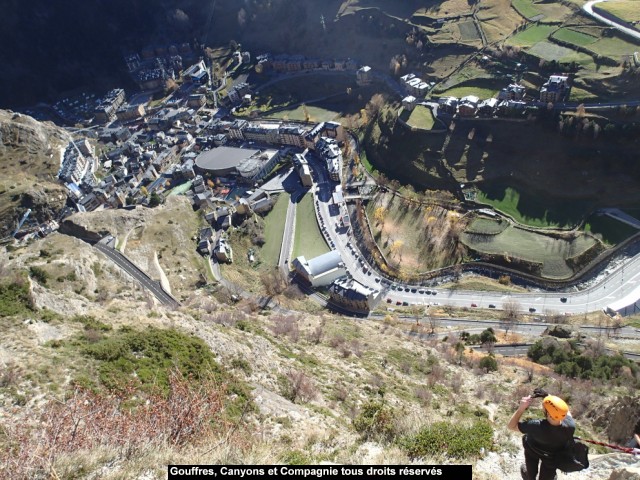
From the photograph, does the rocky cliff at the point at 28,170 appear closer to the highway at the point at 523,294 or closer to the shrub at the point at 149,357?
the highway at the point at 523,294

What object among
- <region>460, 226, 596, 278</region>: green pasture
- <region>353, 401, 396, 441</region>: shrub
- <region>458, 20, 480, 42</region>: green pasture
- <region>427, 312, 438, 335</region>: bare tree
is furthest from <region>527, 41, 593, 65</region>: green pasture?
<region>353, 401, 396, 441</region>: shrub

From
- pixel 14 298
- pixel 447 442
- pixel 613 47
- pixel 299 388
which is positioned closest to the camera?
pixel 447 442

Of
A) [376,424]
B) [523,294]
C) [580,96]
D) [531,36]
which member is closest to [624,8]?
[531,36]

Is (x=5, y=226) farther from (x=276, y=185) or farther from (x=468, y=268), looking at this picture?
(x=468, y=268)

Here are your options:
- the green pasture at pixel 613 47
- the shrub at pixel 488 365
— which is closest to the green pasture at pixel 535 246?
the shrub at pixel 488 365

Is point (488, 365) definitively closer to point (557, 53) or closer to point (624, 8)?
point (557, 53)

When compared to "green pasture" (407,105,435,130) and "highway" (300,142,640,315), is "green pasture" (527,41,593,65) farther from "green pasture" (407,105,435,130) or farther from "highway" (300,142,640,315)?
"highway" (300,142,640,315)
